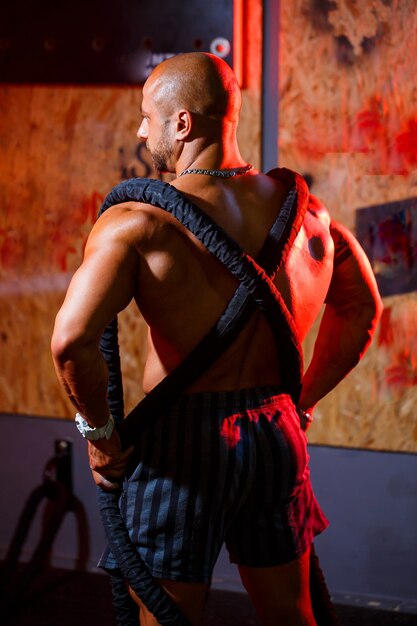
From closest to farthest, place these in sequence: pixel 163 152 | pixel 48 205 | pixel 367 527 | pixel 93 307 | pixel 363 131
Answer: pixel 93 307, pixel 163 152, pixel 363 131, pixel 367 527, pixel 48 205

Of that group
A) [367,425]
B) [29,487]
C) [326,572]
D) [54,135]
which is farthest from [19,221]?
[326,572]

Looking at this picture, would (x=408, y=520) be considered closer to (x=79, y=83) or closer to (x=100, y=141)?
(x=100, y=141)

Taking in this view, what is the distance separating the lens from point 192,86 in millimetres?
1859

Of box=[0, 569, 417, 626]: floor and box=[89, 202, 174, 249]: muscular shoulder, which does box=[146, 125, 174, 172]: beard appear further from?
box=[0, 569, 417, 626]: floor

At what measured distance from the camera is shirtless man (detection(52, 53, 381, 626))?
1737mm

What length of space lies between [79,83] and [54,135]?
23 centimetres

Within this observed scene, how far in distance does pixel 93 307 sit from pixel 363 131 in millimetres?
1655

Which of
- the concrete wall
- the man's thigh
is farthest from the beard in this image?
the concrete wall

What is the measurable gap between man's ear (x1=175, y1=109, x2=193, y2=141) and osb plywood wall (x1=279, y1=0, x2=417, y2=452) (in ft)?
4.17

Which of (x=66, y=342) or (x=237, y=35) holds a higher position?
(x=237, y=35)

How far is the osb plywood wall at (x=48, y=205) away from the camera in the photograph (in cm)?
332

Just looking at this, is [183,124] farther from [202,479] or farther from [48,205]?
[48,205]

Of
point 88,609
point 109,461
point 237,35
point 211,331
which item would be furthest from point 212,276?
point 88,609

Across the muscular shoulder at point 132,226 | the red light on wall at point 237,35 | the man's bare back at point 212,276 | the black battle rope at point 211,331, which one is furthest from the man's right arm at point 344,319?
the red light on wall at point 237,35
